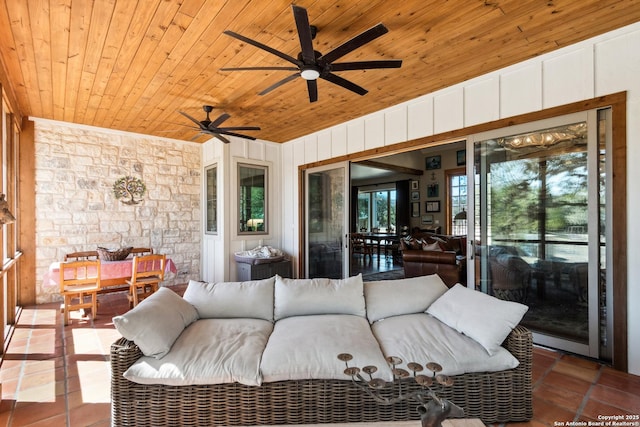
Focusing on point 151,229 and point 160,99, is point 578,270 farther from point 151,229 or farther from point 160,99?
point 151,229

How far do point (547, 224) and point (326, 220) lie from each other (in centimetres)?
321

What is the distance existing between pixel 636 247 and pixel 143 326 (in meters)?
3.65

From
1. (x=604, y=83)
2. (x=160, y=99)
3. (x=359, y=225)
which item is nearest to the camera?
(x=604, y=83)

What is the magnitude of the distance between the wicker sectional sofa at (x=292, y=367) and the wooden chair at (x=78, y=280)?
2.04 meters

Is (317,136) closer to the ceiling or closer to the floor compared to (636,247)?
closer to the ceiling

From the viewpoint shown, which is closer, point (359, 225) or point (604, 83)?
point (604, 83)

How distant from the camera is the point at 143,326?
184 centimetres

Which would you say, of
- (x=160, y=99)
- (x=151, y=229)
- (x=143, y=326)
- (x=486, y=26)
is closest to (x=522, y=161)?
(x=486, y=26)

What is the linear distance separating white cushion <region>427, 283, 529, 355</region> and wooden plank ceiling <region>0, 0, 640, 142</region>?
213 centimetres

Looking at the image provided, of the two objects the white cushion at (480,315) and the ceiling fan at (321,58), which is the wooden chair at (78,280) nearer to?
the ceiling fan at (321,58)

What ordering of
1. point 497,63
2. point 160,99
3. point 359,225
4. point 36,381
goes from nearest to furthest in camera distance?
point 36,381 → point 497,63 → point 160,99 → point 359,225

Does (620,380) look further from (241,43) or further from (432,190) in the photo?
(432,190)

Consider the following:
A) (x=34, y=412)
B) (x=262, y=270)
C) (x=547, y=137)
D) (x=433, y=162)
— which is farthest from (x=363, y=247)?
(x=34, y=412)

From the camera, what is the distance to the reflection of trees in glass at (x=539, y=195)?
9.13 ft
